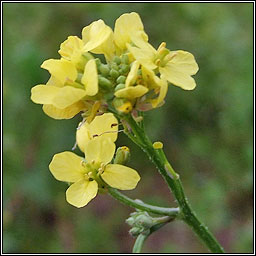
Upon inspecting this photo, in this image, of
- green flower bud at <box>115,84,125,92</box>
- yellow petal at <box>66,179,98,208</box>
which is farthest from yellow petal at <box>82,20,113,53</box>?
yellow petal at <box>66,179,98,208</box>

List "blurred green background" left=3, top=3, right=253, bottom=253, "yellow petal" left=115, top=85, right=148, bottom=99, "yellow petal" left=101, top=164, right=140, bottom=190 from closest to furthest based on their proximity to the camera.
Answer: "yellow petal" left=115, top=85, right=148, bottom=99 < "yellow petal" left=101, top=164, right=140, bottom=190 < "blurred green background" left=3, top=3, right=253, bottom=253

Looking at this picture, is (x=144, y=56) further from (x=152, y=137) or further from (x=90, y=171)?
(x=152, y=137)

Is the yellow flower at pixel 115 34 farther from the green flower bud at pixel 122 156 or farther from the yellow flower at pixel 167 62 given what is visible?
the green flower bud at pixel 122 156

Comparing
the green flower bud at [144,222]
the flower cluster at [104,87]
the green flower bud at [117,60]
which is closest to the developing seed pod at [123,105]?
the flower cluster at [104,87]

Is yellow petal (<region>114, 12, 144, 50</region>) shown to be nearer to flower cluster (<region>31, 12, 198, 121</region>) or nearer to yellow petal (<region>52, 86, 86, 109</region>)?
flower cluster (<region>31, 12, 198, 121</region>)

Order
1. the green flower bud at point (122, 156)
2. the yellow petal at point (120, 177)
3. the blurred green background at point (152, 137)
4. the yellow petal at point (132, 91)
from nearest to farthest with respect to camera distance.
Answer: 1. the yellow petal at point (132, 91)
2. the yellow petal at point (120, 177)
3. the green flower bud at point (122, 156)
4. the blurred green background at point (152, 137)
